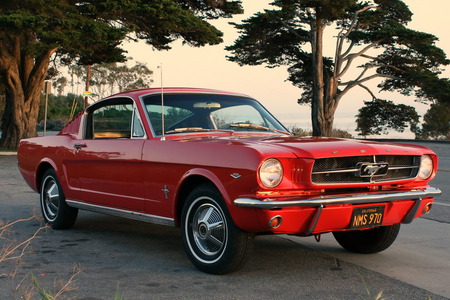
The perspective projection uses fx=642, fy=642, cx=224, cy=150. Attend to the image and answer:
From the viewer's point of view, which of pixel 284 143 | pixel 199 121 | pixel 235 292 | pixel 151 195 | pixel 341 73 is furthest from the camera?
pixel 341 73

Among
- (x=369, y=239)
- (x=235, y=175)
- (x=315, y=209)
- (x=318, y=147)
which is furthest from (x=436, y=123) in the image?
(x=235, y=175)

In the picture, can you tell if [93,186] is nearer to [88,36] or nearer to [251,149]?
[251,149]

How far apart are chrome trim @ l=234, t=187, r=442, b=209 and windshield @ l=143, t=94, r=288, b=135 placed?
5.17 feet

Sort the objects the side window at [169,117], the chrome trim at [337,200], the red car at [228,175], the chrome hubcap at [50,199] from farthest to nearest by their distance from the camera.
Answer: the chrome hubcap at [50,199], the side window at [169,117], the red car at [228,175], the chrome trim at [337,200]

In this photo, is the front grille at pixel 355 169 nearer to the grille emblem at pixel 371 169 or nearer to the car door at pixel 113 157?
the grille emblem at pixel 371 169

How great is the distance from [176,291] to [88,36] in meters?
22.4

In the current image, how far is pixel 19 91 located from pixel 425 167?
24857 millimetres

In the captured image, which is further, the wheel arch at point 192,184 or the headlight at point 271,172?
the wheel arch at point 192,184

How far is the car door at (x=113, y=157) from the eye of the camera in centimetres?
603

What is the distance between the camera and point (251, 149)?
4.78m

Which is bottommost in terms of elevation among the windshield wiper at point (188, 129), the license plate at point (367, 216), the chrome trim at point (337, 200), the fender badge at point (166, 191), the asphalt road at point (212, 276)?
the asphalt road at point (212, 276)

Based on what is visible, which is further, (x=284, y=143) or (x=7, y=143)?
(x=7, y=143)

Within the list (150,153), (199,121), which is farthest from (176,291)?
(199,121)

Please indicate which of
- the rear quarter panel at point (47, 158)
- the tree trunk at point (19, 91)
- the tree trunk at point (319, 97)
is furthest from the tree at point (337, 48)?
the rear quarter panel at point (47, 158)
